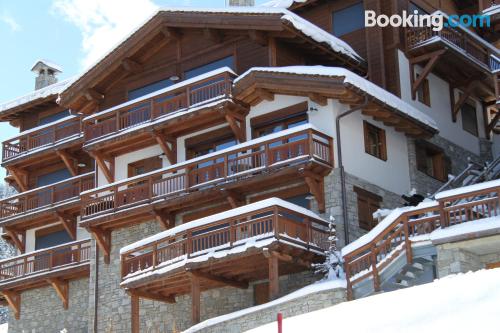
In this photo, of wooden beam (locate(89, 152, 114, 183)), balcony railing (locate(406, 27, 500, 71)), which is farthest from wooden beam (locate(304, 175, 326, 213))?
wooden beam (locate(89, 152, 114, 183))

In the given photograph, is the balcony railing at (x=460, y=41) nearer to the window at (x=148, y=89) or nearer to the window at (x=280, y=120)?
the window at (x=280, y=120)

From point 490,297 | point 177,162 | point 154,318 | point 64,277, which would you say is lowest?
point 490,297

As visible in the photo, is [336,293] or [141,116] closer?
[336,293]

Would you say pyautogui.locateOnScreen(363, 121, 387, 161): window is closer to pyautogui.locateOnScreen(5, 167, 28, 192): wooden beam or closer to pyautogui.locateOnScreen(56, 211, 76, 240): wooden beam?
pyautogui.locateOnScreen(56, 211, 76, 240): wooden beam

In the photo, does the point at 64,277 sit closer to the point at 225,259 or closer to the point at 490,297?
the point at 225,259

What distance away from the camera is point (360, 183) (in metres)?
32.1

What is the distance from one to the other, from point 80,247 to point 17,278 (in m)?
3.22

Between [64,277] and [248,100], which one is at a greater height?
[248,100]

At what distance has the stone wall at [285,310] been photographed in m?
26.7

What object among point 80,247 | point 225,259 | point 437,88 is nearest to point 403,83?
point 437,88

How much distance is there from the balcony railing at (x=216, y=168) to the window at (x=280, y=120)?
29.5 inches

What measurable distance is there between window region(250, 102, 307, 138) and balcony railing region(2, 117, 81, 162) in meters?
9.29

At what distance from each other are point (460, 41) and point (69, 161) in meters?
15.3

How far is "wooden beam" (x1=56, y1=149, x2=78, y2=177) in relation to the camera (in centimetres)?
4031
